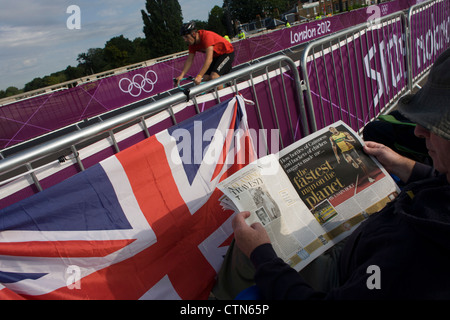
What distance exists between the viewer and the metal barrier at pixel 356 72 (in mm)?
3424

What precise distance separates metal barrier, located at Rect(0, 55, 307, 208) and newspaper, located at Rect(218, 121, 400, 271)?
73 centimetres

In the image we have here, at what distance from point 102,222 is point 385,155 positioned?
1.83 m

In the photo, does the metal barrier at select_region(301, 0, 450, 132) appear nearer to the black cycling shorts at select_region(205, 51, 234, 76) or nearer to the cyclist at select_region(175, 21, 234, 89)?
the cyclist at select_region(175, 21, 234, 89)

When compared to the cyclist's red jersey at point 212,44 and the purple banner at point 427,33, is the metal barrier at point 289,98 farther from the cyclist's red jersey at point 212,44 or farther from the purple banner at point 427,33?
the cyclist's red jersey at point 212,44

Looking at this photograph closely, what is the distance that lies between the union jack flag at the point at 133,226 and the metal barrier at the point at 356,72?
1551mm

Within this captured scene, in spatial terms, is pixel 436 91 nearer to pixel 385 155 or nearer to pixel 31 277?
pixel 385 155

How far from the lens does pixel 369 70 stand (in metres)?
4.32

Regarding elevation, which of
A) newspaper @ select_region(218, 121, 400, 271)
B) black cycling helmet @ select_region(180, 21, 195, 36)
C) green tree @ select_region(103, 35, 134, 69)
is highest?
green tree @ select_region(103, 35, 134, 69)

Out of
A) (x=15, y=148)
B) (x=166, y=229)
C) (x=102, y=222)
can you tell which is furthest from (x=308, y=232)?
(x=15, y=148)

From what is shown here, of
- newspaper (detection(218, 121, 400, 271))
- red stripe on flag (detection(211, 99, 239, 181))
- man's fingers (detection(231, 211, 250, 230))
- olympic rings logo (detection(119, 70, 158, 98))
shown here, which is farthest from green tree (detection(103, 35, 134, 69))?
man's fingers (detection(231, 211, 250, 230))

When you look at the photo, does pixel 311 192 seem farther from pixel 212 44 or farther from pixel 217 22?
pixel 217 22

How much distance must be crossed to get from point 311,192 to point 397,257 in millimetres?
937

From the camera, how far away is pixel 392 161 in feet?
6.61

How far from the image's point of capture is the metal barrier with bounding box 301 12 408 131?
3424 mm
